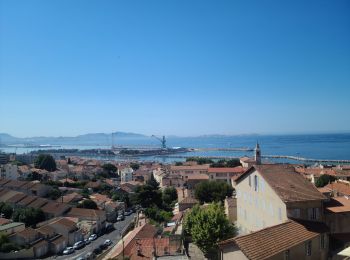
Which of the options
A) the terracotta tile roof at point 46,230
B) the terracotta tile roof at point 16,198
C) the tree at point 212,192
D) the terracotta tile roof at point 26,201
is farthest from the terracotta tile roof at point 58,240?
the tree at point 212,192

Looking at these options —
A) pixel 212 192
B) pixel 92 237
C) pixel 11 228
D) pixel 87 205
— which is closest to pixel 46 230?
pixel 11 228

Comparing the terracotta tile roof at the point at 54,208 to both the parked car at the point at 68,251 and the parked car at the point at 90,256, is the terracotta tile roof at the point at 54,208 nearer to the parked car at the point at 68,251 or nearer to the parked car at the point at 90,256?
the parked car at the point at 68,251

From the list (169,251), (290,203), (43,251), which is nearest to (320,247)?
(290,203)

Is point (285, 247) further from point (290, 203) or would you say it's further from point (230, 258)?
point (290, 203)

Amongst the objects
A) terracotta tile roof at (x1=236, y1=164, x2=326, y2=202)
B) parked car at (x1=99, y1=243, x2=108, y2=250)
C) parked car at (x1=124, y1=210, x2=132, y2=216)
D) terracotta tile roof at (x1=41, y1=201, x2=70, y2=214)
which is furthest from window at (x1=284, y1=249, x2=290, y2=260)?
parked car at (x1=124, y1=210, x2=132, y2=216)

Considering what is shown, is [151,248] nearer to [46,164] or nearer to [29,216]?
[29,216]

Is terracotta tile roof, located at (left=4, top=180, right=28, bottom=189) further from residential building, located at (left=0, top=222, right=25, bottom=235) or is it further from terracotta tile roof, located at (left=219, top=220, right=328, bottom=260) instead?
terracotta tile roof, located at (left=219, top=220, right=328, bottom=260)
